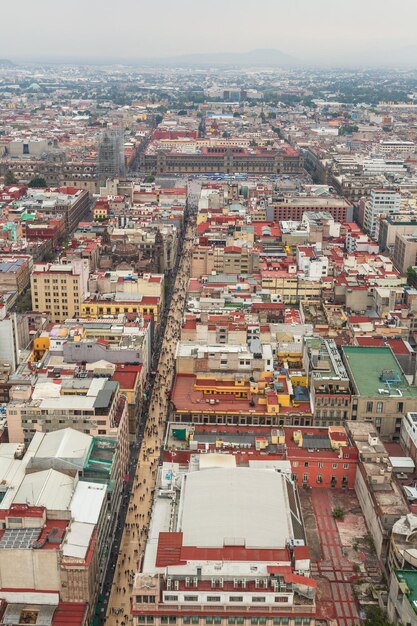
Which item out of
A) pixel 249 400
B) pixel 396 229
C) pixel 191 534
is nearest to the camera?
pixel 191 534

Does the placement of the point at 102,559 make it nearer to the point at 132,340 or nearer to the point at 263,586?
the point at 263,586

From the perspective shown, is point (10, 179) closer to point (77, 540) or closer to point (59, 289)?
point (59, 289)

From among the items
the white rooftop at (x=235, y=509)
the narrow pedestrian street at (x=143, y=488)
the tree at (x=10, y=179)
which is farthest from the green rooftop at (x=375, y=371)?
the tree at (x=10, y=179)

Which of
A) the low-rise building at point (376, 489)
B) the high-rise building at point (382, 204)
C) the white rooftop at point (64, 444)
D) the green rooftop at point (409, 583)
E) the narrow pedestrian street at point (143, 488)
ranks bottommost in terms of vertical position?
the narrow pedestrian street at point (143, 488)

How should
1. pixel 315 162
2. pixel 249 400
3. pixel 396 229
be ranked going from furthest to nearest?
pixel 315 162
pixel 396 229
pixel 249 400

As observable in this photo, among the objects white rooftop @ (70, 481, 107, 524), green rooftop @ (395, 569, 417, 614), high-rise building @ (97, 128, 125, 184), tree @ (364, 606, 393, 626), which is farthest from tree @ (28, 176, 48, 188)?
green rooftop @ (395, 569, 417, 614)

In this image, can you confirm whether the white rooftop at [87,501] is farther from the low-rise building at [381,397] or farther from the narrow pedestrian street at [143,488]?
the low-rise building at [381,397]

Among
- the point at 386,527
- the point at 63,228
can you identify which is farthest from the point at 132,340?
the point at 63,228
